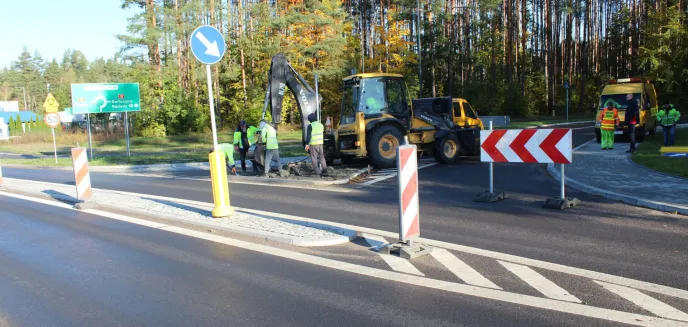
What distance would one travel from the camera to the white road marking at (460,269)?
511 cm

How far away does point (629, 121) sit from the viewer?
16.8 m

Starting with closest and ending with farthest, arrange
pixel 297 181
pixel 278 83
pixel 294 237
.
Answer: pixel 294 237 < pixel 297 181 < pixel 278 83

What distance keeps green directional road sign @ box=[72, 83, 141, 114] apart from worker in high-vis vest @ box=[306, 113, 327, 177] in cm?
1885

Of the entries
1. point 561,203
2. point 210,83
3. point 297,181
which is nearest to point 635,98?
point 561,203

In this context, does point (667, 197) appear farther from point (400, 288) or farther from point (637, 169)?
point (400, 288)

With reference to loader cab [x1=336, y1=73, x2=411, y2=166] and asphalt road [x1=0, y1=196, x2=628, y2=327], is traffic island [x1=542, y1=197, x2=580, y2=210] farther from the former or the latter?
loader cab [x1=336, y1=73, x2=411, y2=166]

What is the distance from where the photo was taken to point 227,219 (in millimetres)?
8414

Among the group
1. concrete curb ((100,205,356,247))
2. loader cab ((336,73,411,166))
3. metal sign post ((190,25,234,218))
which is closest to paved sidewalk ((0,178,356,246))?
concrete curb ((100,205,356,247))

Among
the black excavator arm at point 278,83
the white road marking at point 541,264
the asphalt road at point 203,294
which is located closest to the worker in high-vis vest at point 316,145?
the black excavator arm at point 278,83

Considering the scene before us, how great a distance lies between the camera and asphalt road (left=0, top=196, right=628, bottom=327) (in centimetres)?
433

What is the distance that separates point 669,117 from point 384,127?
397 inches

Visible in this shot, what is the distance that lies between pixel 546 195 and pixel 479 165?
5940 mm

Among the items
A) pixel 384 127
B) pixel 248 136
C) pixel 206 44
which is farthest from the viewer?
pixel 248 136

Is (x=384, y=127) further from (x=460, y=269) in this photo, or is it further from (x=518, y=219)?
(x=460, y=269)
